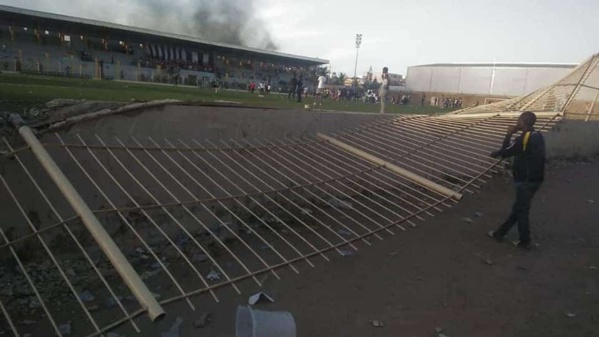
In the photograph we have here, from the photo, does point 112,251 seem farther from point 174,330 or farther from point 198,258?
point 198,258

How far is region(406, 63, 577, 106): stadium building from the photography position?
42.2 meters

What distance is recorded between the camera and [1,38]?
2727cm

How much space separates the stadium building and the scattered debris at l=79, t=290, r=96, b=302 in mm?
42315

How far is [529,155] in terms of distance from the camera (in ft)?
16.4

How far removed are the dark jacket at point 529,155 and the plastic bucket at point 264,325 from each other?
3.70m

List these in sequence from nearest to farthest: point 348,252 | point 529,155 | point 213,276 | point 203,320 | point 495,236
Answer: point 203,320
point 213,276
point 348,252
point 529,155
point 495,236

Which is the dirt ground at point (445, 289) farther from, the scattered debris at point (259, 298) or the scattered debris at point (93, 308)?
the scattered debris at point (93, 308)

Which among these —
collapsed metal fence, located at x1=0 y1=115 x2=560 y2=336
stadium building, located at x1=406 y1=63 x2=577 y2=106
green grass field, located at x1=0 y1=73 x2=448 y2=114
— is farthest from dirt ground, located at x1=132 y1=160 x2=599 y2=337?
stadium building, located at x1=406 y1=63 x2=577 y2=106

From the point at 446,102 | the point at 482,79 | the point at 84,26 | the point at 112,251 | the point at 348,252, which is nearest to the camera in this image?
the point at 112,251

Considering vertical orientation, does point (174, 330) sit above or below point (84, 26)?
below

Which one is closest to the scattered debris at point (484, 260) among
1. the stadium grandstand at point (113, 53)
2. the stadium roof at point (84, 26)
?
the stadium grandstand at point (113, 53)

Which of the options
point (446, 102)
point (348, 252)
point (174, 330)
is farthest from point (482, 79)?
point (174, 330)

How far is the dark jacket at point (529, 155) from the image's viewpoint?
4.98m

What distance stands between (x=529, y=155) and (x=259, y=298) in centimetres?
348
